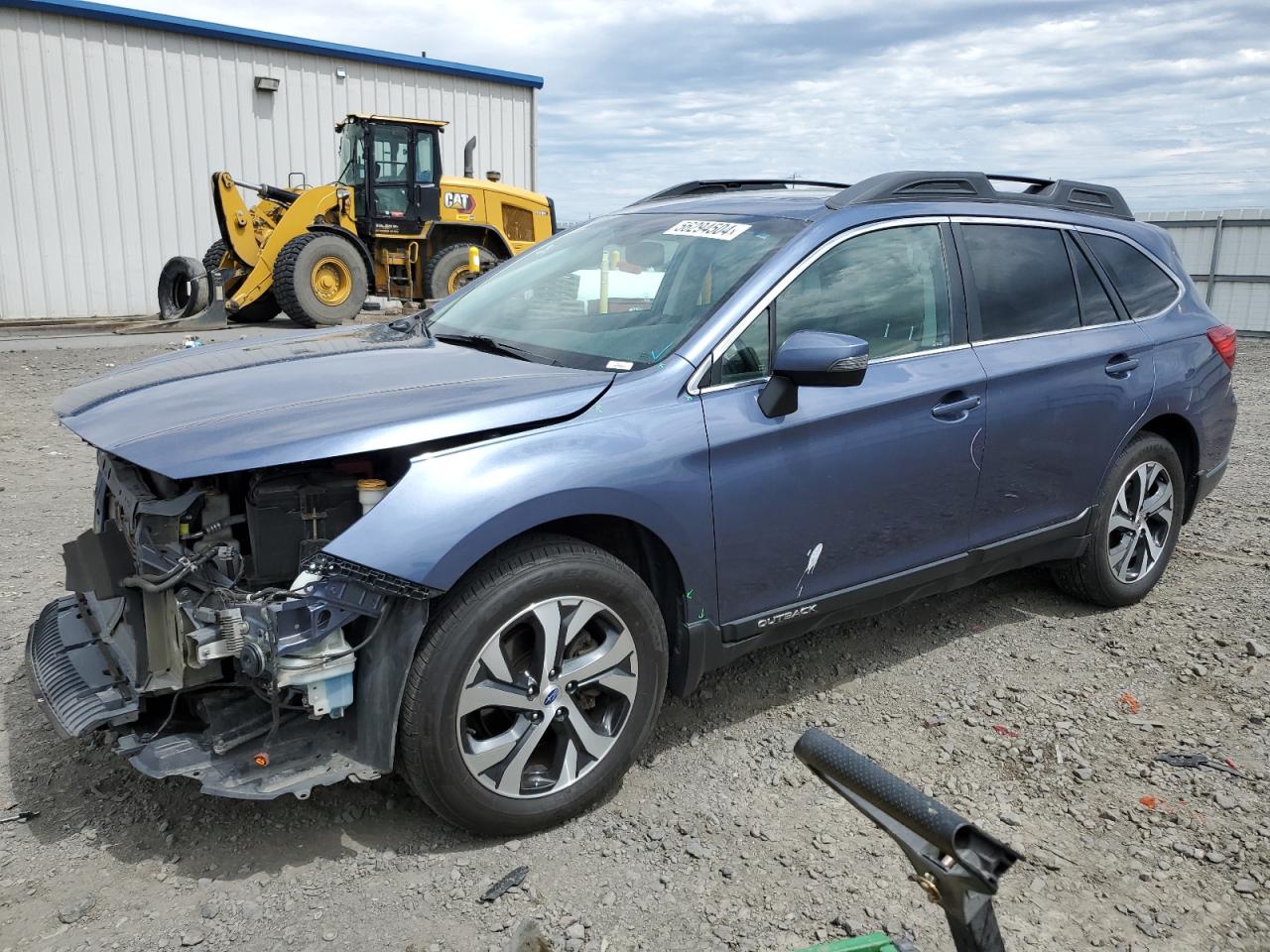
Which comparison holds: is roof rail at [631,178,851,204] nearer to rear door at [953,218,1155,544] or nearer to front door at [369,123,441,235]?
rear door at [953,218,1155,544]

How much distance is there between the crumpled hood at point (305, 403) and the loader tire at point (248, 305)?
12.1m

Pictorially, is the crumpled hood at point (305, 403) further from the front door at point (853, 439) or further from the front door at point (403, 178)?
the front door at point (403, 178)

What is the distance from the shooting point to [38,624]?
322cm

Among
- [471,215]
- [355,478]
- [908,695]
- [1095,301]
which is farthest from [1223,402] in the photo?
[471,215]

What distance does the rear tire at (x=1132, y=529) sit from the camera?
14.3 ft

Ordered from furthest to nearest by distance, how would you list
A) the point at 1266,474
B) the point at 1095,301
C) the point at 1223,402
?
the point at 1266,474
the point at 1223,402
the point at 1095,301

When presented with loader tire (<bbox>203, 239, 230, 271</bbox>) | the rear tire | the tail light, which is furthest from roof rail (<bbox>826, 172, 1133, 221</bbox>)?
loader tire (<bbox>203, 239, 230, 271</bbox>)

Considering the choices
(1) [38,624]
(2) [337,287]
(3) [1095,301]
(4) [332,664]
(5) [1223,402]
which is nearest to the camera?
(4) [332,664]

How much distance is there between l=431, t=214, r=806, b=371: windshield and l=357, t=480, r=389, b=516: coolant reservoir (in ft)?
2.68

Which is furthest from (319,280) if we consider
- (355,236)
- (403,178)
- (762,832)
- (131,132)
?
(762,832)

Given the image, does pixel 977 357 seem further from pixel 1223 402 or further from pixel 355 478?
pixel 355 478

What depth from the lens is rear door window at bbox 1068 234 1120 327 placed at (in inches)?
168

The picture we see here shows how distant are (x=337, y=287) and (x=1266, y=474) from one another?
38.4ft

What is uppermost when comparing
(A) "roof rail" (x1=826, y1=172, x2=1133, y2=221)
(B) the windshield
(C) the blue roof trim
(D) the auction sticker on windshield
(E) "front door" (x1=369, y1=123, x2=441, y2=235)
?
(C) the blue roof trim
